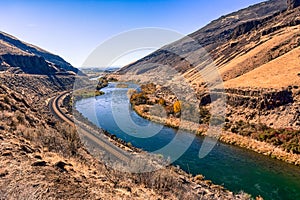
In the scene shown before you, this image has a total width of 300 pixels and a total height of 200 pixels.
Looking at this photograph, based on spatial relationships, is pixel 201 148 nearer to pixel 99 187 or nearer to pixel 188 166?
pixel 188 166

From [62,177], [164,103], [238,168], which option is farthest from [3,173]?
[164,103]

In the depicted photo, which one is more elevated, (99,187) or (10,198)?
(10,198)

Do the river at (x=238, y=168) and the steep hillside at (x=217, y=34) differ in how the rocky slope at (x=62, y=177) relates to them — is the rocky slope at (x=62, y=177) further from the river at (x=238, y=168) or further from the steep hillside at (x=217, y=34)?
the steep hillside at (x=217, y=34)

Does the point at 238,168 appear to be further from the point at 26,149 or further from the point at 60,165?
the point at 26,149

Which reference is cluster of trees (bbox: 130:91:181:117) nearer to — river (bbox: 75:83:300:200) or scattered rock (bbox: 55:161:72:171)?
river (bbox: 75:83:300:200)

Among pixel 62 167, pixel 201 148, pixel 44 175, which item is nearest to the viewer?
pixel 44 175

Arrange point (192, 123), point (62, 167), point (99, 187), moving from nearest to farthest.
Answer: point (99, 187) < point (62, 167) < point (192, 123)

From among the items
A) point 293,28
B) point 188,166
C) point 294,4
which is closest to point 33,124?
point 188,166

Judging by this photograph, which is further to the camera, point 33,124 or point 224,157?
point 224,157

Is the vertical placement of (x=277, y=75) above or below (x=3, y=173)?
above

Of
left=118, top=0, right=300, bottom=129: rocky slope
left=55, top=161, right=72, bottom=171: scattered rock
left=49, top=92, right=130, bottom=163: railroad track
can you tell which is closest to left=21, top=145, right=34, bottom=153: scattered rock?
left=55, top=161, right=72, bottom=171: scattered rock
